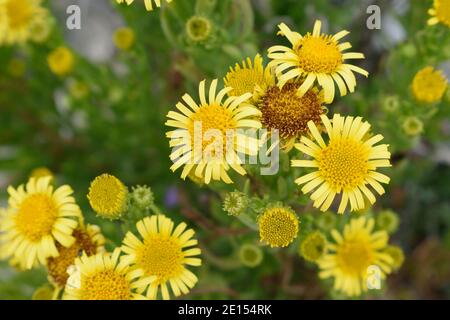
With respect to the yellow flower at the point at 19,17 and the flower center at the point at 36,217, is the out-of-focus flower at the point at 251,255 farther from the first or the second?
the yellow flower at the point at 19,17

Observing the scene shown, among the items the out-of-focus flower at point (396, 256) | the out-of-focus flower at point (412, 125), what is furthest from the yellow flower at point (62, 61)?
the out-of-focus flower at point (396, 256)

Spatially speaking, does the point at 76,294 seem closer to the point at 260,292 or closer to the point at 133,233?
the point at 133,233

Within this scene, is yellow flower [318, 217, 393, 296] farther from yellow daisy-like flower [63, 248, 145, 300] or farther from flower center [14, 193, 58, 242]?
flower center [14, 193, 58, 242]

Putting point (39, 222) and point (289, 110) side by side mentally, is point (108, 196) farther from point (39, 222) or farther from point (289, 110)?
point (289, 110)

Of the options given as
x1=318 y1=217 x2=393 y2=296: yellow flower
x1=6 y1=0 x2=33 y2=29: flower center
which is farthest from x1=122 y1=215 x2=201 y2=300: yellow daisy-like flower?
x1=6 y1=0 x2=33 y2=29: flower center

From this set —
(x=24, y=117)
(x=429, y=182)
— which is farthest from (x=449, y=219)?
(x=24, y=117)

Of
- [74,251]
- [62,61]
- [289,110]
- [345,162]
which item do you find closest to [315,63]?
[289,110]
